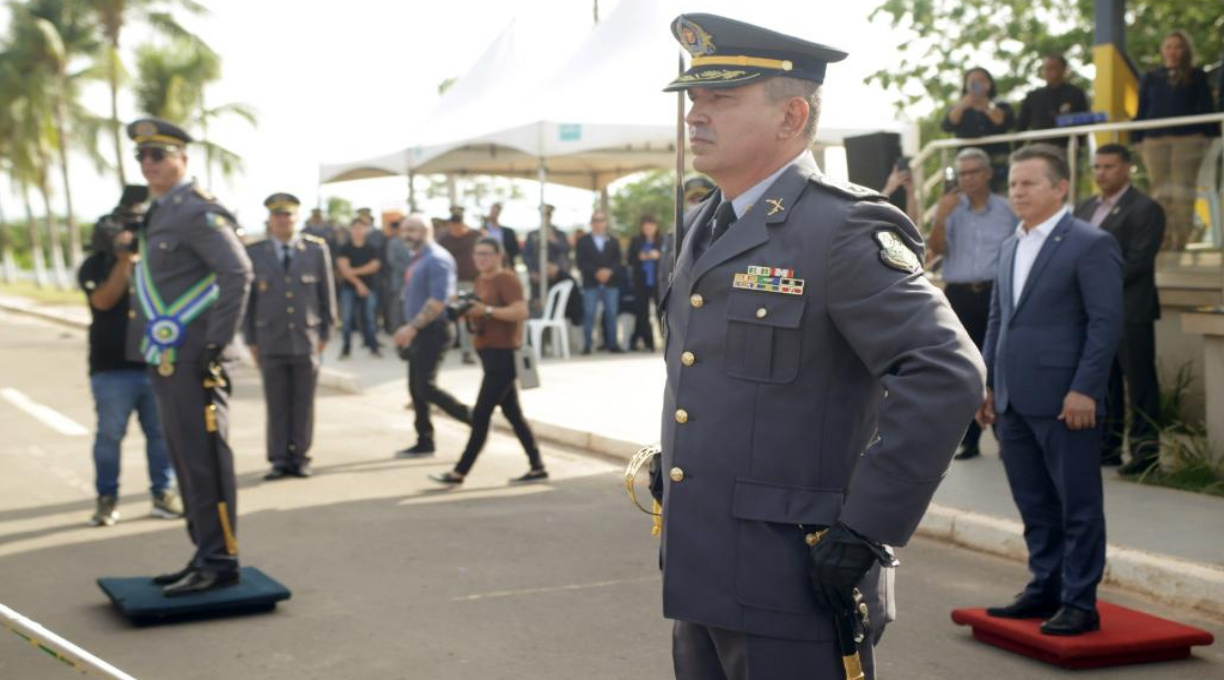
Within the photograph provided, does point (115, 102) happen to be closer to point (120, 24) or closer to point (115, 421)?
point (120, 24)

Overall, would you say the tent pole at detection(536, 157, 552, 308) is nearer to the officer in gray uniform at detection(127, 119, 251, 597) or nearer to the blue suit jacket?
the officer in gray uniform at detection(127, 119, 251, 597)

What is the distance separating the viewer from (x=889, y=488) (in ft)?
8.28

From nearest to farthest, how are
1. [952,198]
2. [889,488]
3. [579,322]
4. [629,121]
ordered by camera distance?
[889,488] < [952,198] < [629,121] < [579,322]

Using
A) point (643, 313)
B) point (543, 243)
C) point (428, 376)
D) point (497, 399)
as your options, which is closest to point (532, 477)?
point (497, 399)

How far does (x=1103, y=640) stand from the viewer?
5121 mm

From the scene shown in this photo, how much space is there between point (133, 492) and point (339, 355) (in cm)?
1008

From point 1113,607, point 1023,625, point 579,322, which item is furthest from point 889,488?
point 579,322

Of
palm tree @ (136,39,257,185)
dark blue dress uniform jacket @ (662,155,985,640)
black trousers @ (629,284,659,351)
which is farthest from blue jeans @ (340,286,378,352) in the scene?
palm tree @ (136,39,257,185)

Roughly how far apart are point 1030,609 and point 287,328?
623 cm

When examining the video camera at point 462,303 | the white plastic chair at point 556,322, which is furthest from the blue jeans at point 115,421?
the white plastic chair at point 556,322

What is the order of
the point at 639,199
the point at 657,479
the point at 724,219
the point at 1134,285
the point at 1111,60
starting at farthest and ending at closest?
the point at 639,199 → the point at 1111,60 → the point at 1134,285 → the point at 657,479 → the point at 724,219

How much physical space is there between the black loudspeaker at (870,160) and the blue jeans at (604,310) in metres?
11.9

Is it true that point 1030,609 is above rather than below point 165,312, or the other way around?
below

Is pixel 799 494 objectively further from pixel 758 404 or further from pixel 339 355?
pixel 339 355
